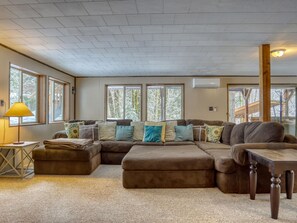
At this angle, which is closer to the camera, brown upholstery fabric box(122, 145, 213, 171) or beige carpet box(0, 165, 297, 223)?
beige carpet box(0, 165, 297, 223)

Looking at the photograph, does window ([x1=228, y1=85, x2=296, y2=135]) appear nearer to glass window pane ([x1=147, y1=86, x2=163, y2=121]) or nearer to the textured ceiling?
the textured ceiling

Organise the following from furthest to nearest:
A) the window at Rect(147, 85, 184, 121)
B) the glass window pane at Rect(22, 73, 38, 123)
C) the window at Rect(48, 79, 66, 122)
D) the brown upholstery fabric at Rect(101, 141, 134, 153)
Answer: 1. the window at Rect(147, 85, 184, 121)
2. the window at Rect(48, 79, 66, 122)
3. the glass window pane at Rect(22, 73, 38, 123)
4. the brown upholstery fabric at Rect(101, 141, 134, 153)

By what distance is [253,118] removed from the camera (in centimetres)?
723

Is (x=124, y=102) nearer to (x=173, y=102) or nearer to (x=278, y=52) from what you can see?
(x=173, y=102)

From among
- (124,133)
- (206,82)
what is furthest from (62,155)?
(206,82)

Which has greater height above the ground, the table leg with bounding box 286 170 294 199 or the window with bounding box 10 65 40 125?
the window with bounding box 10 65 40 125

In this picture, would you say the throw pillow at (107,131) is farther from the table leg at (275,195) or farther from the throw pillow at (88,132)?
the table leg at (275,195)

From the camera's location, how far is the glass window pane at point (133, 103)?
6828mm

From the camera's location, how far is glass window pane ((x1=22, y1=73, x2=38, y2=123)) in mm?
4613

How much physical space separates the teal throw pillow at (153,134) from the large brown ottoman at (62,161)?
4.28 feet

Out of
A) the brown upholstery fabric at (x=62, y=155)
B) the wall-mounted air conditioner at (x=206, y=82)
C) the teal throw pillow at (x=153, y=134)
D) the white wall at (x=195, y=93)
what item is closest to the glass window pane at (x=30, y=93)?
the brown upholstery fabric at (x=62, y=155)

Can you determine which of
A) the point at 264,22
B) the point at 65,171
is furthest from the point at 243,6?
the point at 65,171

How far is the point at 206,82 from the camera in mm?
6492

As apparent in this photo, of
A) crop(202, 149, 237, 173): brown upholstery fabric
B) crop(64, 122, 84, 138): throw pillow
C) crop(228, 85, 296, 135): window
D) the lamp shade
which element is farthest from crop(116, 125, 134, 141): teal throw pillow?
crop(228, 85, 296, 135): window
